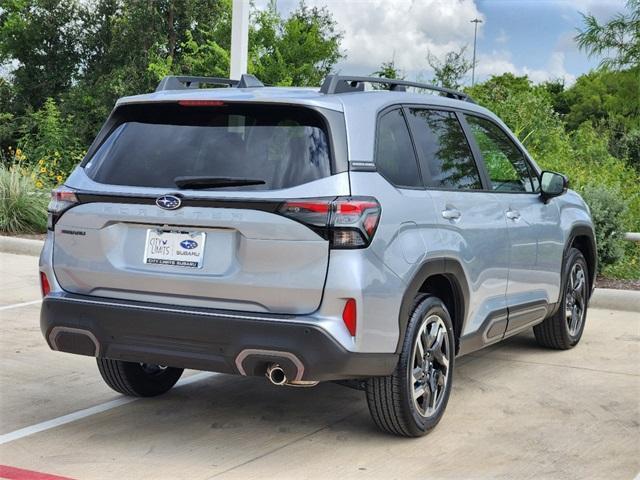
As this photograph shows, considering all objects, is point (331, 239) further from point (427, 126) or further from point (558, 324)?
point (558, 324)

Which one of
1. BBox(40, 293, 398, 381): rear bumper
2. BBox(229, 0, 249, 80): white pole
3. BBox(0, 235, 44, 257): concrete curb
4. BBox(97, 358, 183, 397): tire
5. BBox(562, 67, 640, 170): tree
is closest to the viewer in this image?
BBox(40, 293, 398, 381): rear bumper

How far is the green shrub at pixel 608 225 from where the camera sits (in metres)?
11.1

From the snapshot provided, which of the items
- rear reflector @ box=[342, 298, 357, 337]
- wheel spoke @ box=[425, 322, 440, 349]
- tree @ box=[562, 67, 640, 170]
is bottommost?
wheel spoke @ box=[425, 322, 440, 349]

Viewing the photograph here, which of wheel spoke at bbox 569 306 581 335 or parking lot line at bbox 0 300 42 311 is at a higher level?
wheel spoke at bbox 569 306 581 335

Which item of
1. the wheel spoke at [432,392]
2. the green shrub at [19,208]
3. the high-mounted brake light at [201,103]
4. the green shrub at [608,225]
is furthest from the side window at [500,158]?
the green shrub at [19,208]

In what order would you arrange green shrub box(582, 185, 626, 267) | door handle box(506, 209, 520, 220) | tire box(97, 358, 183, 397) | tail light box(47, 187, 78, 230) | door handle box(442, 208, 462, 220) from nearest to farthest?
tail light box(47, 187, 78, 230) → door handle box(442, 208, 462, 220) → tire box(97, 358, 183, 397) → door handle box(506, 209, 520, 220) → green shrub box(582, 185, 626, 267)

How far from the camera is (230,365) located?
453 centimetres

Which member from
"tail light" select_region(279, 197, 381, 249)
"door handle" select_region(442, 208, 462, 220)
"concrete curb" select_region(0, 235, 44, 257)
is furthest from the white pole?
"tail light" select_region(279, 197, 381, 249)

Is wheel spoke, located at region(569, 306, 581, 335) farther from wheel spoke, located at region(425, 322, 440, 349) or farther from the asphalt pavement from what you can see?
wheel spoke, located at region(425, 322, 440, 349)

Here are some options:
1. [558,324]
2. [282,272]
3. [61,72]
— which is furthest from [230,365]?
[61,72]

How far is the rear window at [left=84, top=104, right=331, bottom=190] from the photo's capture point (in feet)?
15.1

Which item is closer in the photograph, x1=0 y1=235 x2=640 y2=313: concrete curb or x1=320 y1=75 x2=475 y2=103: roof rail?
x1=320 y1=75 x2=475 y2=103: roof rail

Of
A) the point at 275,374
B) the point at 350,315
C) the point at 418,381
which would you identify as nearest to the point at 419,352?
the point at 418,381

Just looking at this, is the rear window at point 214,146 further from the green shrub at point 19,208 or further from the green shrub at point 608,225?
the green shrub at point 19,208
